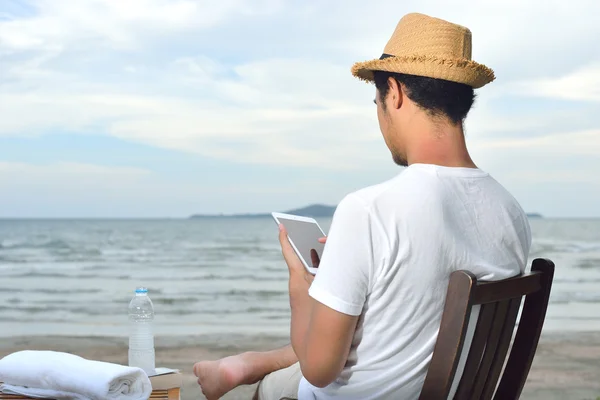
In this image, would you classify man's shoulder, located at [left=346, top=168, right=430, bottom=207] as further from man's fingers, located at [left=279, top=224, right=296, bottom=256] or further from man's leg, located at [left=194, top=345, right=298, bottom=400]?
man's leg, located at [left=194, top=345, right=298, bottom=400]

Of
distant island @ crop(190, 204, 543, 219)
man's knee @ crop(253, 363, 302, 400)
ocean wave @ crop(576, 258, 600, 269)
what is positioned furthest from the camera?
distant island @ crop(190, 204, 543, 219)

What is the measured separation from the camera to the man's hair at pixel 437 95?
1603 millimetres

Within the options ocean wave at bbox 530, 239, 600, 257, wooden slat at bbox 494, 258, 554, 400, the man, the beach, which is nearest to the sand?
the beach

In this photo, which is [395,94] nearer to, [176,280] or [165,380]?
[165,380]

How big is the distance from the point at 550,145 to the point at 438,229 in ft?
76.8

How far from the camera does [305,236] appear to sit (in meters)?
1.83

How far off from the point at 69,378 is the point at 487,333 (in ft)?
3.00

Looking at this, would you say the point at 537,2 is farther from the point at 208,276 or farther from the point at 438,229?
the point at 438,229

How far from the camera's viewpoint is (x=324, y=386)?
62.2 inches

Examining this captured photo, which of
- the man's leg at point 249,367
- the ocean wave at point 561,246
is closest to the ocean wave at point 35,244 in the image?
the ocean wave at point 561,246

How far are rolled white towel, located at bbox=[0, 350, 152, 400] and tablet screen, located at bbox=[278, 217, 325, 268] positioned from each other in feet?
1.50

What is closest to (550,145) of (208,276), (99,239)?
(208,276)

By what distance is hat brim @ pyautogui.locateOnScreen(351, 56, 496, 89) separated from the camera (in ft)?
5.21

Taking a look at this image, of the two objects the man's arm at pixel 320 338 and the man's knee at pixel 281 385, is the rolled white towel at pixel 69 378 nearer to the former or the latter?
A: the man's knee at pixel 281 385
